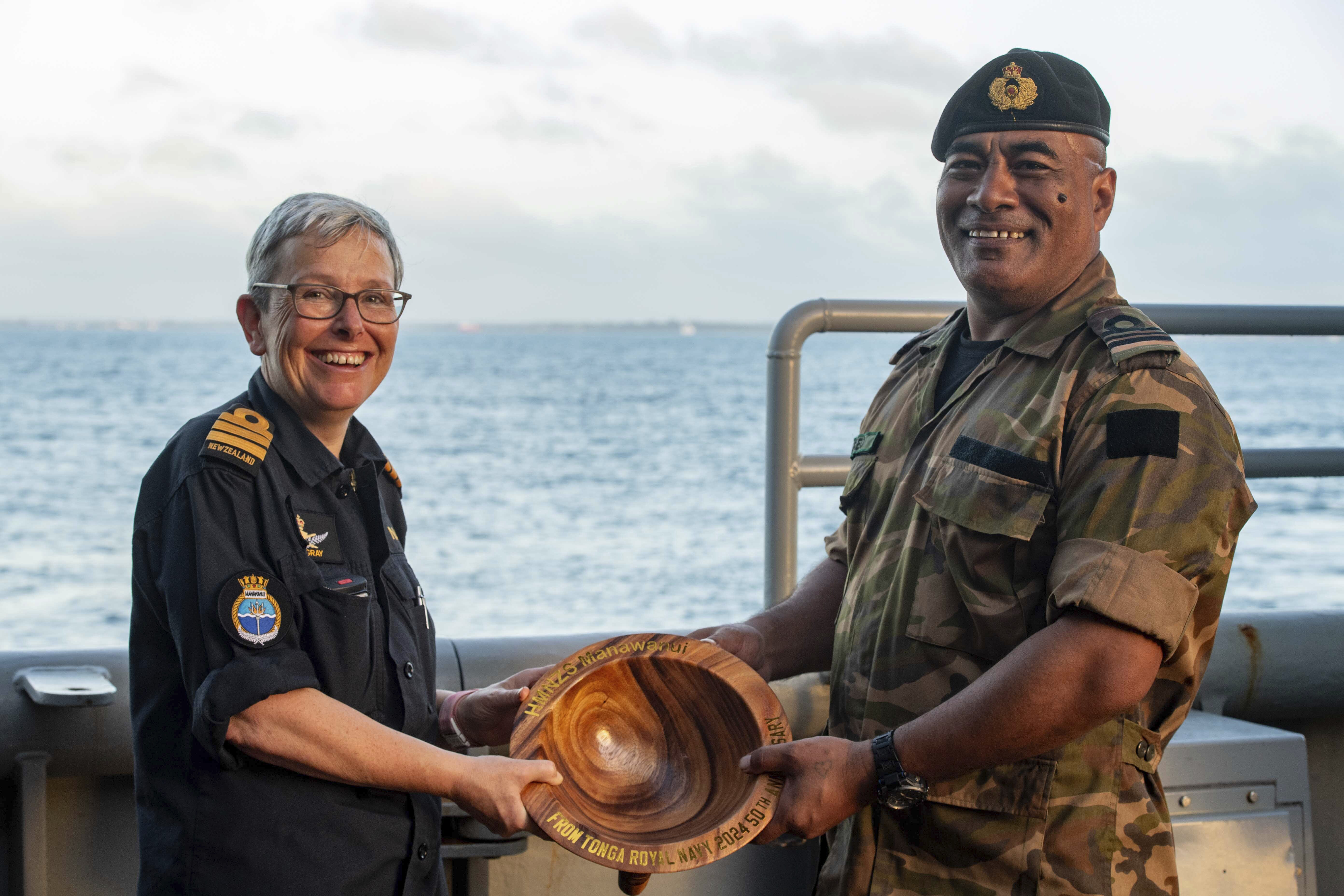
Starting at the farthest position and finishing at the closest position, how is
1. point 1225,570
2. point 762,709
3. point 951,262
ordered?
point 951,262, point 762,709, point 1225,570

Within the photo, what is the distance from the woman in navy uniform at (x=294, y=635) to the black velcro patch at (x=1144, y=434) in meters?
0.94

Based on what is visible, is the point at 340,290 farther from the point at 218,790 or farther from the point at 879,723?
the point at 879,723

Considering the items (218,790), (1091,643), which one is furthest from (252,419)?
(1091,643)

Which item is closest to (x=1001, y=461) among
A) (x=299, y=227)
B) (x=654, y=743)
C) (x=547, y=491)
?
(x=654, y=743)

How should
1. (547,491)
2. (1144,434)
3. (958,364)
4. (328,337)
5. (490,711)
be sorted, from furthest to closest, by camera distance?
1. (547,491)
2. (958,364)
3. (490,711)
4. (328,337)
5. (1144,434)

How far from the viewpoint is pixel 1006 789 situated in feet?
5.98

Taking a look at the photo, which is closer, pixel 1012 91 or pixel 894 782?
pixel 894 782

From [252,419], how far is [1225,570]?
1432 mm

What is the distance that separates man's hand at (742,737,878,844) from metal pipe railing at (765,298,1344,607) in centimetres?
96

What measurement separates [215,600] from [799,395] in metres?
1.61

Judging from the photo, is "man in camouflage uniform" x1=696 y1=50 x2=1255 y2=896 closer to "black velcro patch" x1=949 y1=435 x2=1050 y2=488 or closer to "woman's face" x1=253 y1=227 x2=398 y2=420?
"black velcro patch" x1=949 y1=435 x2=1050 y2=488

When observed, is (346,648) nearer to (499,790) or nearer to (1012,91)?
(499,790)

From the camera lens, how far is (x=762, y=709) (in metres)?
1.90

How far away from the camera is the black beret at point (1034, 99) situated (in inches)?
76.7
